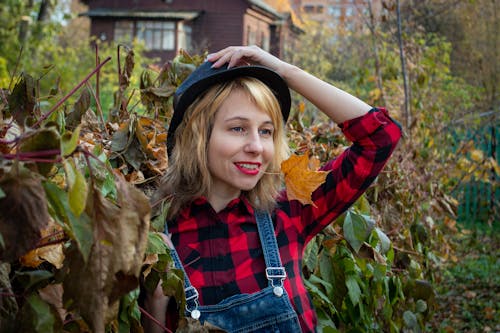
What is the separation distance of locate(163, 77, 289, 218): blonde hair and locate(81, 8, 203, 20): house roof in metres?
28.3

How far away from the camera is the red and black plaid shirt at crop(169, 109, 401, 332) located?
1.83 m

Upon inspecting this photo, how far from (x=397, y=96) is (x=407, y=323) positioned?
416 cm

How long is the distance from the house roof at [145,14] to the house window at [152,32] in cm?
53

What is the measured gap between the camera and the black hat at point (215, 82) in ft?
6.31

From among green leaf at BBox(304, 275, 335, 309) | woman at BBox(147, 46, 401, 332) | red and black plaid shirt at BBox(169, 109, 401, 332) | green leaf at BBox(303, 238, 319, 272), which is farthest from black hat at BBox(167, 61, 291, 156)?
green leaf at BBox(304, 275, 335, 309)

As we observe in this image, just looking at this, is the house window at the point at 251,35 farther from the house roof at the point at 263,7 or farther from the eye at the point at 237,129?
the eye at the point at 237,129

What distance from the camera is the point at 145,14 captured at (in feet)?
98.2

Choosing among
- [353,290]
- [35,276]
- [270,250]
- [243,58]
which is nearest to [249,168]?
[270,250]

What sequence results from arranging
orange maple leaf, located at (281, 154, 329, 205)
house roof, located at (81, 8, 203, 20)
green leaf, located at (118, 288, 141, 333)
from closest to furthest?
green leaf, located at (118, 288, 141, 333), orange maple leaf, located at (281, 154, 329, 205), house roof, located at (81, 8, 203, 20)

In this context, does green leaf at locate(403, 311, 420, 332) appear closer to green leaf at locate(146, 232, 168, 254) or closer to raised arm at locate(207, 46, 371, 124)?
raised arm at locate(207, 46, 371, 124)

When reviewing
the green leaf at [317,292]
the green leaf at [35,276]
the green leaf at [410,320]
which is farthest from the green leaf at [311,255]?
the green leaf at [35,276]

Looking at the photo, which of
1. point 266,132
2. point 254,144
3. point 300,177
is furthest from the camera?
point 266,132

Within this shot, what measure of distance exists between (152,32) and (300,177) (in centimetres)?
3007

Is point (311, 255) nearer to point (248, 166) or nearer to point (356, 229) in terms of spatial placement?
point (356, 229)
